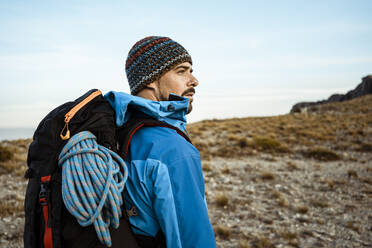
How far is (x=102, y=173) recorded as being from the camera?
119cm

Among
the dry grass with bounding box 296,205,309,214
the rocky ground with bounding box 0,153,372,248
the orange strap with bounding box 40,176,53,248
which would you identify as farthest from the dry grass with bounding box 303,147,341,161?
the orange strap with bounding box 40,176,53,248

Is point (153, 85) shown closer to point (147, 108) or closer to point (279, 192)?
point (147, 108)

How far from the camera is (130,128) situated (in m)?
1.47

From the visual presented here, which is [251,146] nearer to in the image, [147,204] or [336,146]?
[336,146]

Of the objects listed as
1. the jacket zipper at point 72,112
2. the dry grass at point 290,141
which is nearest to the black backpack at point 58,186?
the jacket zipper at point 72,112

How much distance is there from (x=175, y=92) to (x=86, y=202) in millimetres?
1051

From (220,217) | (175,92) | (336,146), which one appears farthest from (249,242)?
(336,146)

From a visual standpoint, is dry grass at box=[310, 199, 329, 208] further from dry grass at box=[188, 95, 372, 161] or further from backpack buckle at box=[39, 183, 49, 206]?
backpack buckle at box=[39, 183, 49, 206]

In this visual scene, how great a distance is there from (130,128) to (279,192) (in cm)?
656

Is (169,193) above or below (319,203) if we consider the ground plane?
above

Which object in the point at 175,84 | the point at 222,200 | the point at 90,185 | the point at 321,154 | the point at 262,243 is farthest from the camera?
the point at 321,154

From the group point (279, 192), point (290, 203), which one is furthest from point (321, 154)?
point (290, 203)

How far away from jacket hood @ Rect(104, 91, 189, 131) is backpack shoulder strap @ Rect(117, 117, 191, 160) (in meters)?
0.05

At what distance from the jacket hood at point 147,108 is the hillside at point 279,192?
11.8 feet
